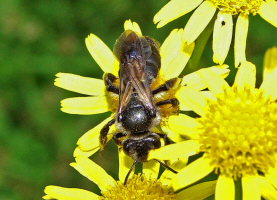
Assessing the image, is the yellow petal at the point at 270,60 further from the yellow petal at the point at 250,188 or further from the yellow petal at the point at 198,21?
the yellow petal at the point at 250,188

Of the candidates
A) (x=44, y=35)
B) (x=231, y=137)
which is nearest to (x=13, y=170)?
(x=44, y=35)

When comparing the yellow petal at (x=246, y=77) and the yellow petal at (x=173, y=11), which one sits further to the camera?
the yellow petal at (x=173, y=11)

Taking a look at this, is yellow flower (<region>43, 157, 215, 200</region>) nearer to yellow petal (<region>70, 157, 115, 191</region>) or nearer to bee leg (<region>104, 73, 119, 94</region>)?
yellow petal (<region>70, 157, 115, 191</region>)

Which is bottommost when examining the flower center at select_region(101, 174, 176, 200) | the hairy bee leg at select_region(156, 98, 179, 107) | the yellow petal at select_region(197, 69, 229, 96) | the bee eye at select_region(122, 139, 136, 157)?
the flower center at select_region(101, 174, 176, 200)

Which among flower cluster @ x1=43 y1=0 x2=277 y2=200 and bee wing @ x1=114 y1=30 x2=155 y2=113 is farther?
bee wing @ x1=114 y1=30 x2=155 y2=113

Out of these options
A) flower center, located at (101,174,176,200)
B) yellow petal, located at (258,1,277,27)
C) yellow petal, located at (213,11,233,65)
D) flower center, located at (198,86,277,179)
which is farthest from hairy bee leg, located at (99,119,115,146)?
yellow petal, located at (258,1,277,27)

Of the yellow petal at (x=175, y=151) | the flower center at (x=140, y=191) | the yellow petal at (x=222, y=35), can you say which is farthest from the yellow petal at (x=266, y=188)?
the yellow petal at (x=222, y=35)
